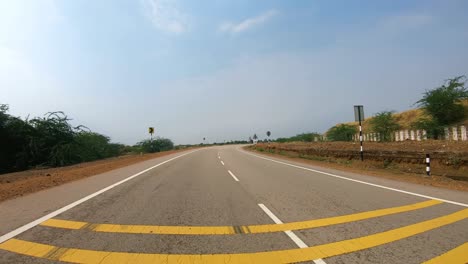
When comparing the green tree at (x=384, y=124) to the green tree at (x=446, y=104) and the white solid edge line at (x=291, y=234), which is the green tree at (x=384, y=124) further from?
the white solid edge line at (x=291, y=234)

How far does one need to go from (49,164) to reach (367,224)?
3092 cm

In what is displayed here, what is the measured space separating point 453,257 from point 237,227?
10.7 feet

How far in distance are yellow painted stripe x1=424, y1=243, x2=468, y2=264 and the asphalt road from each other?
1 cm

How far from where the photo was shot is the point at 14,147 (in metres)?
30.1

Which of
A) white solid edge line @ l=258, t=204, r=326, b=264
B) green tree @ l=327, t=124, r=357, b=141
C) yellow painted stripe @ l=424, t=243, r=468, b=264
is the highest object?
green tree @ l=327, t=124, r=357, b=141

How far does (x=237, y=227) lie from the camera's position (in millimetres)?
5832

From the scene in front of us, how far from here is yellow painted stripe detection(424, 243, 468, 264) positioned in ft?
13.5

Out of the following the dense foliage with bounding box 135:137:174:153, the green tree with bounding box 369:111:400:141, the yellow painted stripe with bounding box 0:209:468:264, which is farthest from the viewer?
the dense foliage with bounding box 135:137:174:153

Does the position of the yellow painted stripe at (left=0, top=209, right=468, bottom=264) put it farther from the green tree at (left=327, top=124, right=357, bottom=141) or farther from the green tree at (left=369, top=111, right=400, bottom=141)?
the green tree at (left=327, top=124, right=357, bottom=141)

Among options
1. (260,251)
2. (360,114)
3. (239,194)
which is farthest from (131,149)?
(260,251)

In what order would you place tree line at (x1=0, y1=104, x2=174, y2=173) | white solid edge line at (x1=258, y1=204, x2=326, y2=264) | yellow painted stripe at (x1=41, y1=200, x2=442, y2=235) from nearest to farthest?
white solid edge line at (x1=258, y1=204, x2=326, y2=264) → yellow painted stripe at (x1=41, y1=200, x2=442, y2=235) → tree line at (x1=0, y1=104, x2=174, y2=173)

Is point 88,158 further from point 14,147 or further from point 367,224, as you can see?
point 367,224

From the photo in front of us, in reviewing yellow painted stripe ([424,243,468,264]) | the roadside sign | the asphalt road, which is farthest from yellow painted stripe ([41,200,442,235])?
the roadside sign

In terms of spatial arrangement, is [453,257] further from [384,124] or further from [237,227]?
[384,124]
